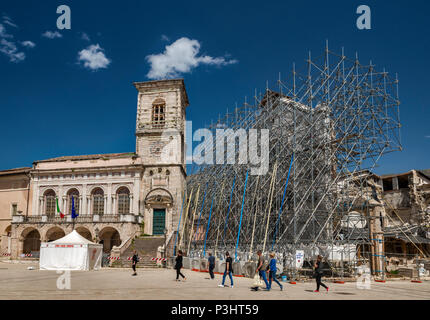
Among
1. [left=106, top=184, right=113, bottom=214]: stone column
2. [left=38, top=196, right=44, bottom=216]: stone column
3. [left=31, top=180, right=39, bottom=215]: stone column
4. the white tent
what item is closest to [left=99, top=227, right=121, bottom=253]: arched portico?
[left=106, top=184, right=113, bottom=214]: stone column

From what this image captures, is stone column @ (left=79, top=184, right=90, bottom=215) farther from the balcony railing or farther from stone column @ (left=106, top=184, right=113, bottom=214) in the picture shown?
stone column @ (left=106, top=184, right=113, bottom=214)

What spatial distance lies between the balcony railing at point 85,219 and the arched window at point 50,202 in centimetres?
149

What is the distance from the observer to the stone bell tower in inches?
1358

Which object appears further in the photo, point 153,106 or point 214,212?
point 153,106

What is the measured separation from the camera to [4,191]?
39.4 meters

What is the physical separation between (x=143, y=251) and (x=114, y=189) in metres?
7.75

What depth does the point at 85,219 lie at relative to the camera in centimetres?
3394

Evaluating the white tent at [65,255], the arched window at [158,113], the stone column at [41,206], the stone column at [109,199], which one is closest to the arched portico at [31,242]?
the stone column at [41,206]

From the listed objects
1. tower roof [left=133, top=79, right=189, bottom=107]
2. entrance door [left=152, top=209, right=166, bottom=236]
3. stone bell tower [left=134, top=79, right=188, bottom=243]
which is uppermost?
tower roof [left=133, top=79, right=189, bottom=107]

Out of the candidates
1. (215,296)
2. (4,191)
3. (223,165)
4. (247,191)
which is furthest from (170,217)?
(215,296)

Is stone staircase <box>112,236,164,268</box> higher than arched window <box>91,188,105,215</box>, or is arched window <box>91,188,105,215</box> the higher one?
arched window <box>91,188,105,215</box>
